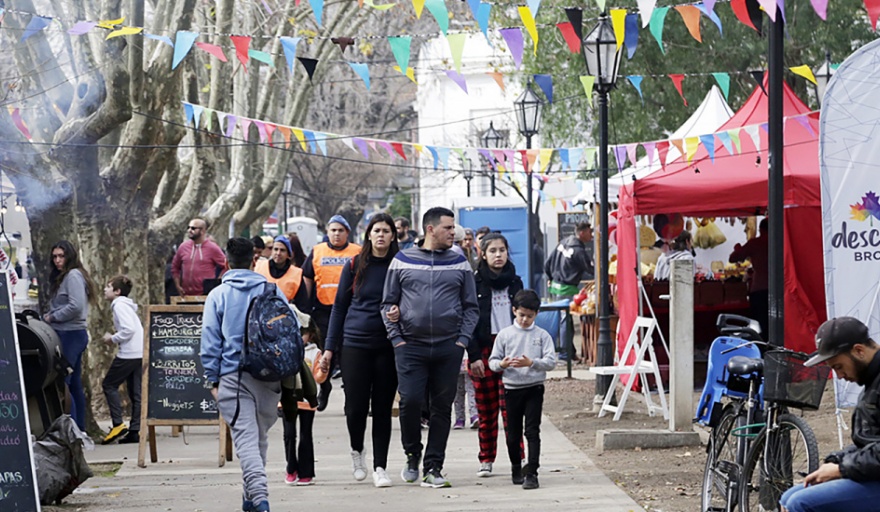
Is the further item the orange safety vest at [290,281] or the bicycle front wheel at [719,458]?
the orange safety vest at [290,281]

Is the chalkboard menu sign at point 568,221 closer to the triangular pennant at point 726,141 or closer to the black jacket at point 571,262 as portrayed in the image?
the black jacket at point 571,262

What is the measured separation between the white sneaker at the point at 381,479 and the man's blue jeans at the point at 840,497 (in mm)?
4199

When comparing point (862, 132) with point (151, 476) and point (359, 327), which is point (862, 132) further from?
point (151, 476)

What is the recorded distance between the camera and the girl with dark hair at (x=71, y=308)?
1109 centimetres

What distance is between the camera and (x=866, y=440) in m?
5.14

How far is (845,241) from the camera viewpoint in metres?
7.94

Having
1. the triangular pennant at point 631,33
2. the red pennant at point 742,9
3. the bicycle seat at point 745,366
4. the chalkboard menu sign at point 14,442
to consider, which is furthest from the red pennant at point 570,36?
the chalkboard menu sign at point 14,442

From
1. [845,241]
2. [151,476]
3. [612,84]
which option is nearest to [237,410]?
[151,476]

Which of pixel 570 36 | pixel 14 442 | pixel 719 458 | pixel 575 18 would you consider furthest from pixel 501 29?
pixel 14 442

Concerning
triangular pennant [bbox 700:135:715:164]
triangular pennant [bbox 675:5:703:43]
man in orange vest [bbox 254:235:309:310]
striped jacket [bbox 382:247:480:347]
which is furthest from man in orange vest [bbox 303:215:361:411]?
triangular pennant [bbox 700:135:715:164]

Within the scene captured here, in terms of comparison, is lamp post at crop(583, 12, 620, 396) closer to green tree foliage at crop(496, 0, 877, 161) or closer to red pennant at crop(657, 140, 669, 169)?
red pennant at crop(657, 140, 669, 169)

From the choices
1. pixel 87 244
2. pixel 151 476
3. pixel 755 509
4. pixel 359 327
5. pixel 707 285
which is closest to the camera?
pixel 755 509

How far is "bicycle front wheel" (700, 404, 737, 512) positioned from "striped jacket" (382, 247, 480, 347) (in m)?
2.17

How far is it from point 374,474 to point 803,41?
590 inches
